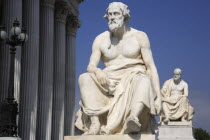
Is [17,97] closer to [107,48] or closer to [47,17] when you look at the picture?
[47,17]

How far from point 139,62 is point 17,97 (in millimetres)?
17691

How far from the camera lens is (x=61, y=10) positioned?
36500mm

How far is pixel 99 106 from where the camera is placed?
714 centimetres

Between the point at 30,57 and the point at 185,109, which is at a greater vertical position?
the point at 30,57

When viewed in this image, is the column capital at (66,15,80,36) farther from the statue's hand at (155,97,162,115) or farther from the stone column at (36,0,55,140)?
the statue's hand at (155,97,162,115)

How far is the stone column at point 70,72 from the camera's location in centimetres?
3833

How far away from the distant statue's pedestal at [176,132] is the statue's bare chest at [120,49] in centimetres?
1252

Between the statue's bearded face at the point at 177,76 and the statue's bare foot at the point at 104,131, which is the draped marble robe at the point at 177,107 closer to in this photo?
the statue's bearded face at the point at 177,76

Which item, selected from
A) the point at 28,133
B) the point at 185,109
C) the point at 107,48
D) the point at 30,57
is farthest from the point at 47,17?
the point at 107,48

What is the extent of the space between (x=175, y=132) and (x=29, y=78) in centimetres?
1078

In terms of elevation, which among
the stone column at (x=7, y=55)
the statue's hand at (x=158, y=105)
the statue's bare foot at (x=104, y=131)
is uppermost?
the stone column at (x=7, y=55)

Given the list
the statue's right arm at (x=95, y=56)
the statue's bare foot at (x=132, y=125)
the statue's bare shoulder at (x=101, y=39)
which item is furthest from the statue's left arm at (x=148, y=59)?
the statue's bare foot at (x=132, y=125)

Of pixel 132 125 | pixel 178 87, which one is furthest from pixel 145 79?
pixel 178 87

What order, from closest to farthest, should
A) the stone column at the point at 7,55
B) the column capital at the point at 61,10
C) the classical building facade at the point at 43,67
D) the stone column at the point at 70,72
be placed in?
the stone column at the point at 7,55 < the classical building facade at the point at 43,67 < the column capital at the point at 61,10 < the stone column at the point at 70,72
